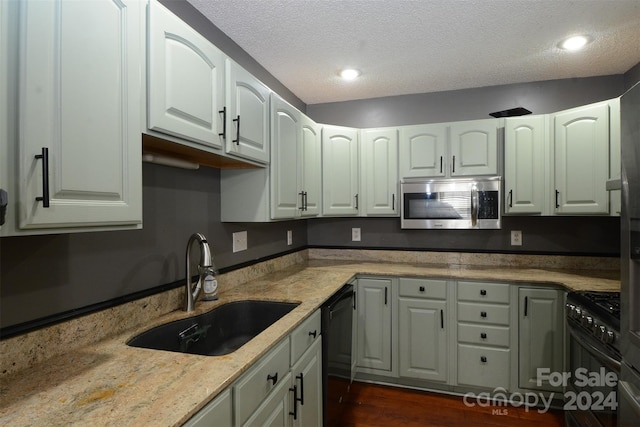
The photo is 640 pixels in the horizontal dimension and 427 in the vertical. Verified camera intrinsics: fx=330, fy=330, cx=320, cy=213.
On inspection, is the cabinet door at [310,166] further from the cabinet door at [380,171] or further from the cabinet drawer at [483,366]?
the cabinet drawer at [483,366]

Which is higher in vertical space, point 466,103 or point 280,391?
point 466,103

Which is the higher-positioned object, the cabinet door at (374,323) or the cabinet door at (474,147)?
the cabinet door at (474,147)

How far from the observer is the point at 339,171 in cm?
293

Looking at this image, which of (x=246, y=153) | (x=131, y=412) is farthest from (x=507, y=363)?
(x=131, y=412)

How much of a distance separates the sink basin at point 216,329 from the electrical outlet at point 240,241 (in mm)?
503

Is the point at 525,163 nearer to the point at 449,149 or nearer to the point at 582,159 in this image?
the point at 582,159

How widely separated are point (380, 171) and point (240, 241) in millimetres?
1392

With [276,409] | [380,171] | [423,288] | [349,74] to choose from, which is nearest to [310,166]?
[380,171]

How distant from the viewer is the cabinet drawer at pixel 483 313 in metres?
2.37

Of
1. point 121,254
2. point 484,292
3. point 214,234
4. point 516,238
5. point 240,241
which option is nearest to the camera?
point 121,254

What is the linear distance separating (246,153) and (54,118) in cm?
96

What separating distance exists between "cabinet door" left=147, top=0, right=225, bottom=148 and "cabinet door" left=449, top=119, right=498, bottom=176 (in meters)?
1.97

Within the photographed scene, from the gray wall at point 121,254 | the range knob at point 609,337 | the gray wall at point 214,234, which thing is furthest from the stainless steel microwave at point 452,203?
the gray wall at point 121,254

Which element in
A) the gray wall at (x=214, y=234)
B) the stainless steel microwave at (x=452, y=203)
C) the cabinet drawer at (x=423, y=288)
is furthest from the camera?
the stainless steel microwave at (x=452, y=203)
